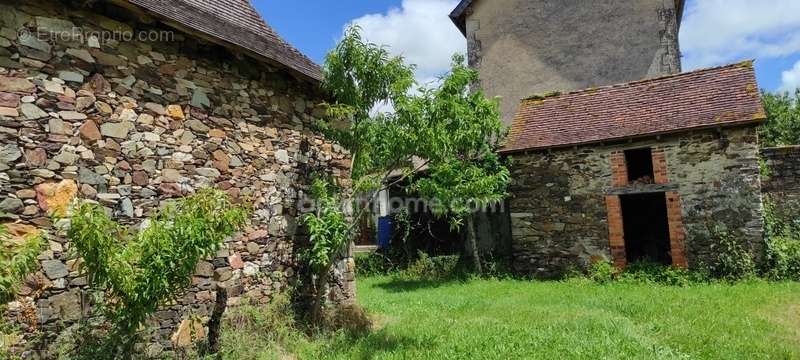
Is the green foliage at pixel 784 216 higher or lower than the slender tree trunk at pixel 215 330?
higher

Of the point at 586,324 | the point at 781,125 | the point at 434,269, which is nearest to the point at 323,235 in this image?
the point at 586,324

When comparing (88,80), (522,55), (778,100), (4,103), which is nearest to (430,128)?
(88,80)

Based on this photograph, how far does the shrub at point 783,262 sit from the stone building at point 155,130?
7.57m

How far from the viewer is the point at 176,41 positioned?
4.98m

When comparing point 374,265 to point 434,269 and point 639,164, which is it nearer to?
point 434,269

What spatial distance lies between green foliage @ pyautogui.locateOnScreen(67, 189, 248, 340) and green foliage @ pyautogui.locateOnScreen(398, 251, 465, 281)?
789 cm

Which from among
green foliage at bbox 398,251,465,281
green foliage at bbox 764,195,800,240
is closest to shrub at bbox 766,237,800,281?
green foliage at bbox 764,195,800,240

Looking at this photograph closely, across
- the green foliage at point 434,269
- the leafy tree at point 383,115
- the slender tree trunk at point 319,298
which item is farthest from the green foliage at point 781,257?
the slender tree trunk at point 319,298

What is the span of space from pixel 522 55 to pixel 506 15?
138cm

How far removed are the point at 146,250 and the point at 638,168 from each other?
1104 centimetres

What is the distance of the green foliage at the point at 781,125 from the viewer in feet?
67.5

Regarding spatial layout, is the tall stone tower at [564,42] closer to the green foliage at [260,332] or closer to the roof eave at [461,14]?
the roof eave at [461,14]

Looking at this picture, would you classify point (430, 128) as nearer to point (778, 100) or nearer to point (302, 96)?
point (302, 96)

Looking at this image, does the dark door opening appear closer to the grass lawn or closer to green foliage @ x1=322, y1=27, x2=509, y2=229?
the grass lawn
